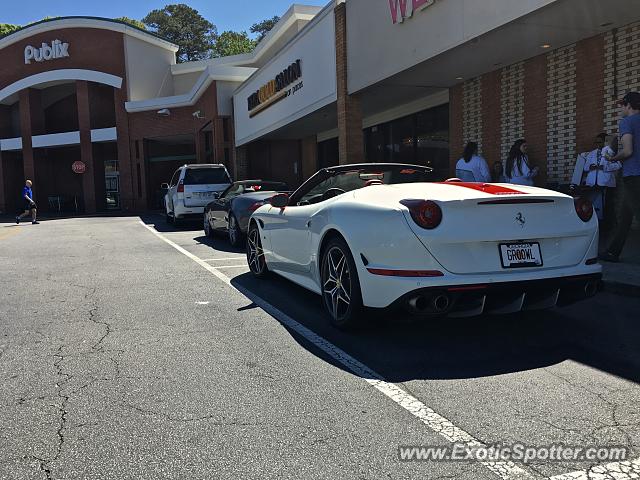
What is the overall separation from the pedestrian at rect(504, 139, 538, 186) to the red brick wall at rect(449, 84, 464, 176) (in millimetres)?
2770

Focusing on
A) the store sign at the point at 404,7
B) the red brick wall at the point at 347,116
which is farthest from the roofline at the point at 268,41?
the store sign at the point at 404,7

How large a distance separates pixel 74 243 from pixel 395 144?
916 cm

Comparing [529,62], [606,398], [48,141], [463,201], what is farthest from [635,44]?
[48,141]

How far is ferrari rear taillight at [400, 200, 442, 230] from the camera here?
4.03m

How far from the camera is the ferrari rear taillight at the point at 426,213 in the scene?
4.03 m

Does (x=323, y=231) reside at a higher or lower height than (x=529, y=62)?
lower

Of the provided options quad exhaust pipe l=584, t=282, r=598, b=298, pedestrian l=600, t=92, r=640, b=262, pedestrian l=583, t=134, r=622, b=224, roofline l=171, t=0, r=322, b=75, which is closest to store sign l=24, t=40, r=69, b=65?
roofline l=171, t=0, r=322, b=75

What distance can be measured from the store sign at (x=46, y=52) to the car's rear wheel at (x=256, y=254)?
102 ft

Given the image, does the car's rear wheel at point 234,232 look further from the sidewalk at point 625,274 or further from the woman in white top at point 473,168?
the sidewalk at point 625,274

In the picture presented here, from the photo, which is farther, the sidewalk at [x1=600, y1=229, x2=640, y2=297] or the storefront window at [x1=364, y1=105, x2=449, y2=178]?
the storefront window at [x1=364, y1=105, x2=449, y2=178]

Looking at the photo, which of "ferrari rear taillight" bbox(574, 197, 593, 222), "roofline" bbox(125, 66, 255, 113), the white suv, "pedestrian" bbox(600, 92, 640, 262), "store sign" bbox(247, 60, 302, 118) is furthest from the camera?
"roofline" bbox(125, 66, 255, 113)

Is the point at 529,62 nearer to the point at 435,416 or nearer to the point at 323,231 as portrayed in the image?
the point at 323,231

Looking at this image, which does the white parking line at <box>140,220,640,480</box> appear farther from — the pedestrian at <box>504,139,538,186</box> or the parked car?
the pedestrian at <box>504,139,538,186</box>

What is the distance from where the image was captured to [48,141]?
110 ft
